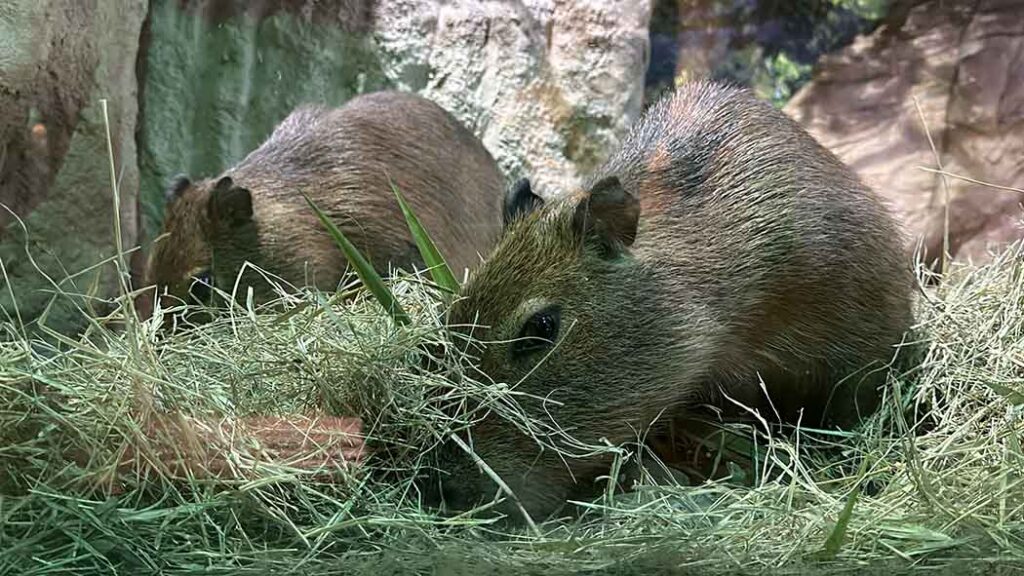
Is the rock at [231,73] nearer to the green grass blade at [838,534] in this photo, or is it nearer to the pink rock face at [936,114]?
the pink rock face at [936,114]

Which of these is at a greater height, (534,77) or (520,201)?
(534,77)

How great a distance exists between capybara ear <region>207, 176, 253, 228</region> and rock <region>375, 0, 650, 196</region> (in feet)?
3.29

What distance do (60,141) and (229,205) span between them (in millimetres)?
1101

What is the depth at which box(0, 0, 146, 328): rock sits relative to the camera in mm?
3573

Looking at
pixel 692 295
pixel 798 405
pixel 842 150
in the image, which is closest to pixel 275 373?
pixel 692 295

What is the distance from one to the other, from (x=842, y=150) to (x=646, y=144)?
1.12 metres

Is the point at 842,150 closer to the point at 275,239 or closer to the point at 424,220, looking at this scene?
the point at 424,220

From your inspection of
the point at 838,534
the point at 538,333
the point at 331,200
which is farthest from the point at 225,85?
the point at 838,534

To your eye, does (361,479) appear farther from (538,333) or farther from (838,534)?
(838,534)

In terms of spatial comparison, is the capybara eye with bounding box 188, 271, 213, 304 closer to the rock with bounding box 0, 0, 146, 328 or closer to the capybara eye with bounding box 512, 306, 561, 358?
the rock with bounding box 0, 0, 146, 328

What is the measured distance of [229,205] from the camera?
5098mm

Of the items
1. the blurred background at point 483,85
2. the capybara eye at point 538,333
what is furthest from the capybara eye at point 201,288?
the capybara eye at point 538,333

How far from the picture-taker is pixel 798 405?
3.94m

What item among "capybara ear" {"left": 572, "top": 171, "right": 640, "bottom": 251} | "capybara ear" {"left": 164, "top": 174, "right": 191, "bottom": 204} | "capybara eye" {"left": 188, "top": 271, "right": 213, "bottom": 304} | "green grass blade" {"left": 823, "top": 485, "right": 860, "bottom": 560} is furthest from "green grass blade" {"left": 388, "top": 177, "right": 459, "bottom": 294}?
"green grass blade" {"left": 823, "top": 485, "right": 860, "bottom": 560}
